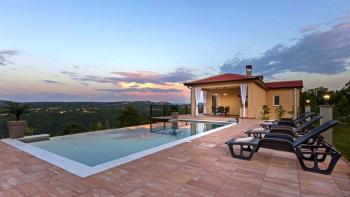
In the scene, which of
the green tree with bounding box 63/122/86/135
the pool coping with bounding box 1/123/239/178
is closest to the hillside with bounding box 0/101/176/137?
the green tree with bounding box 63/122/86/135

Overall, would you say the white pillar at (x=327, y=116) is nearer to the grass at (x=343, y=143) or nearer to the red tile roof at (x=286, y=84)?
the grass at (x=343, y=143)

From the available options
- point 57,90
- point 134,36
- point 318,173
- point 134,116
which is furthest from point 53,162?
point 134,116

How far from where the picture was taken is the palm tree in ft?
21.1

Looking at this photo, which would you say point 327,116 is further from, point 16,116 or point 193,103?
point 193,103

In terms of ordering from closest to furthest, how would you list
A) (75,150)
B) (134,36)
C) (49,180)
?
(49,180) < (75,150) < (134,36)

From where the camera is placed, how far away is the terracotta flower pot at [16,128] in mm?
6282

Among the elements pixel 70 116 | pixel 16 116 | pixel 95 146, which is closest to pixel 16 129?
pixel 16 116

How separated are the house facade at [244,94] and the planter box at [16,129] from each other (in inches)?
465

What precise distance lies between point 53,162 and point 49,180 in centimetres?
106

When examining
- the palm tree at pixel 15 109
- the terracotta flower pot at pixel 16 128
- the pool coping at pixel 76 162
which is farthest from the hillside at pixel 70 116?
the pool coping at pixel 76 162

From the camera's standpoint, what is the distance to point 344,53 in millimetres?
14586

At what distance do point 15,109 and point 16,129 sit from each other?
73cm

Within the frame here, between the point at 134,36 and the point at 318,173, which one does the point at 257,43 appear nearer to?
the point at 134,36

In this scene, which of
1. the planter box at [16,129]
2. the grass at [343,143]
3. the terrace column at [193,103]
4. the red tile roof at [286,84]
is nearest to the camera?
the grass at [343,143]
